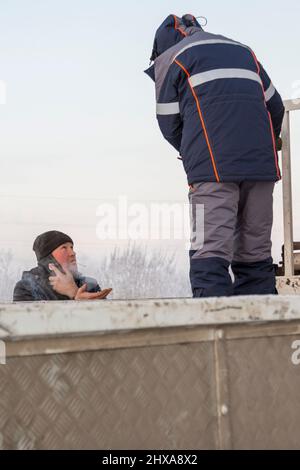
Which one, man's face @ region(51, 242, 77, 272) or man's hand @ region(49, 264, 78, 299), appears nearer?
man's hand @ region(49, 264, 78, 299)

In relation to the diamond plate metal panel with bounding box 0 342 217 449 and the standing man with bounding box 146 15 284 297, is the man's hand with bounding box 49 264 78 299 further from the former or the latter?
the diamond plate metal panel with bounding box 0 342 217 449

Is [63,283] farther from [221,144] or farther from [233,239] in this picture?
[221,144]

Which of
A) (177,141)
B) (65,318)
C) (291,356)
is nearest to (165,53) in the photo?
(177,141)

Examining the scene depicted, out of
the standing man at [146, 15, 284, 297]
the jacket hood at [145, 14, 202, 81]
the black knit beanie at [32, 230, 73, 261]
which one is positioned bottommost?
the black knit beanie at [32, 230, 73, 261]

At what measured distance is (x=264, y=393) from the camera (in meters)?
1.70

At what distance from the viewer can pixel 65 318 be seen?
144 cm

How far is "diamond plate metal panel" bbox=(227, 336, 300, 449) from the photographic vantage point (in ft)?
5.41

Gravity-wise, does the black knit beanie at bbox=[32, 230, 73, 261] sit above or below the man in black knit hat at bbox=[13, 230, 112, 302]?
above

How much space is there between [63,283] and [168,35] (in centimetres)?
143
